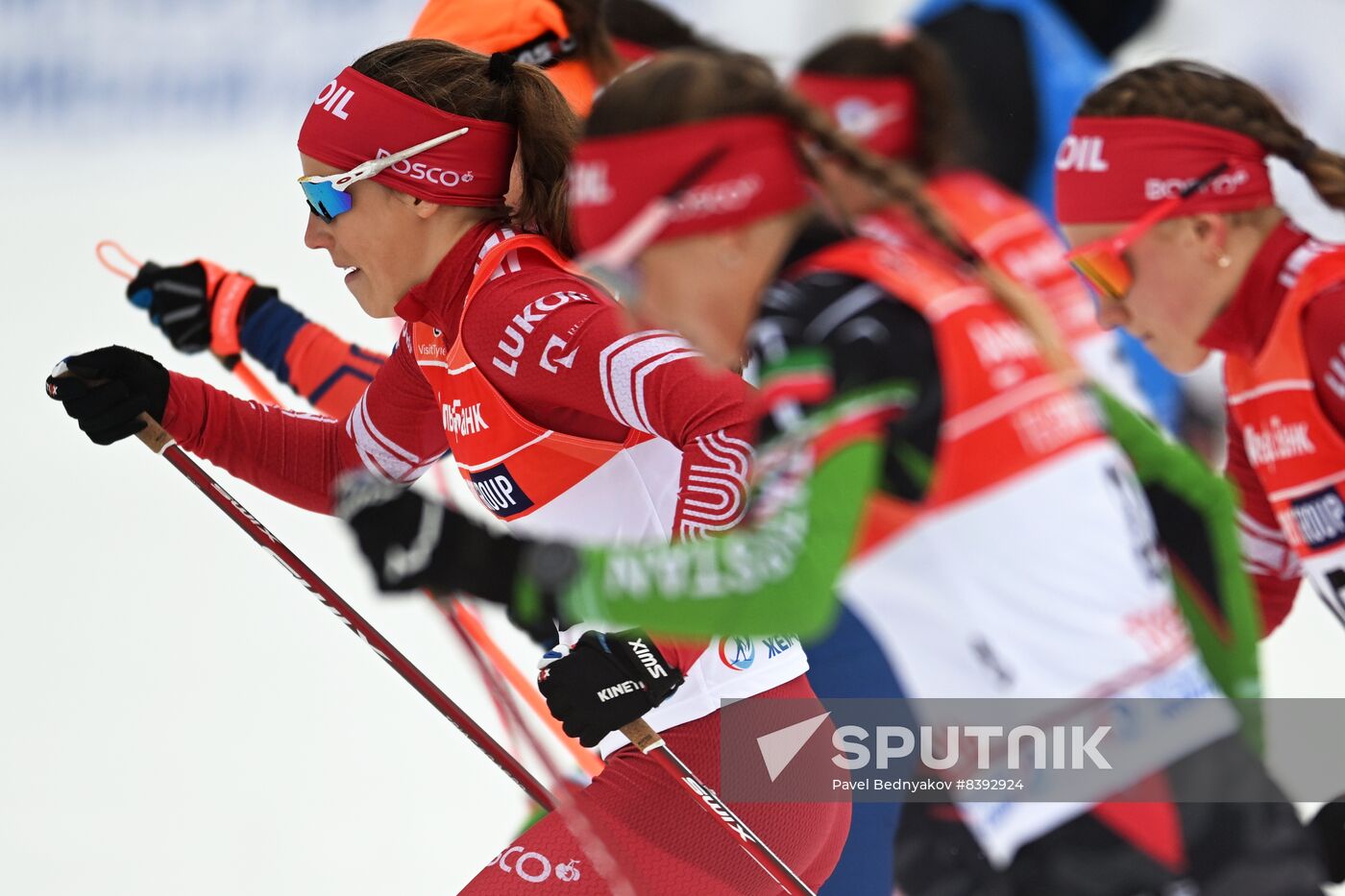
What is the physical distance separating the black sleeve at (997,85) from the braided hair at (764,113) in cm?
233

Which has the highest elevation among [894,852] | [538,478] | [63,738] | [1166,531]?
[538,478]

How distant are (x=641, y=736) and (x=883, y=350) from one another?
820mm

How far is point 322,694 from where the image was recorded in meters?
3.86

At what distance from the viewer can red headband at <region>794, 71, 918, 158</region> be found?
1915 mm

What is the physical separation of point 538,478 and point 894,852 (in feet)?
2.65

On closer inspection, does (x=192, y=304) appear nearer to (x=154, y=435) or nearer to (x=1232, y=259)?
(x=154, y=435)

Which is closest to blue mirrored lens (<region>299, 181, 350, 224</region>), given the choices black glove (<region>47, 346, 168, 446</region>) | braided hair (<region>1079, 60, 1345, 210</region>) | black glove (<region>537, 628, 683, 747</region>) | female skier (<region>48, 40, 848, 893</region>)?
female skier (<region>48, 40, 848, 893</region>)

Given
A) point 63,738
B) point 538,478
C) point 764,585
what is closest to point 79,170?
point 63,738

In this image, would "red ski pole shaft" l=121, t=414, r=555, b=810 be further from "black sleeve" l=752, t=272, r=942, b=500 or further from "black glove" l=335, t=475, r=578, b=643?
"black sleeve" l=752, t=272, r=942, b=500

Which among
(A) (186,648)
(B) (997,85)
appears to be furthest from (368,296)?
(B) (997,85)

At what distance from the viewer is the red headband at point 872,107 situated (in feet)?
6.28

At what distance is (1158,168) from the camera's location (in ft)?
7.64

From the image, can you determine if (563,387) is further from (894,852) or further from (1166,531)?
(894,852)

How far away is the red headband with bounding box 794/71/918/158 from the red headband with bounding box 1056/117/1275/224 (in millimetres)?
286
